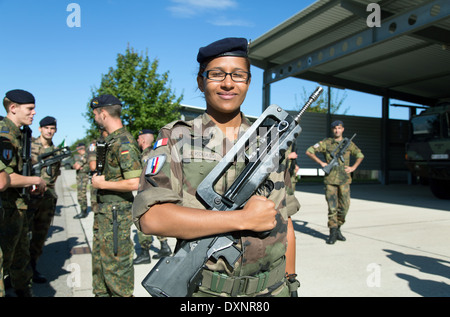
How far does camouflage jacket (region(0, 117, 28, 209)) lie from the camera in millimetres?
2832

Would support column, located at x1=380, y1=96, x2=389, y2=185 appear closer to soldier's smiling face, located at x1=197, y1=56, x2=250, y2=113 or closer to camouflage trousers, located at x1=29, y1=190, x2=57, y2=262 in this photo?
camouflage trousers, located at x1=29, y1=190, x2=57, y2=262

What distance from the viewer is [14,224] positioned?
300 centimetres

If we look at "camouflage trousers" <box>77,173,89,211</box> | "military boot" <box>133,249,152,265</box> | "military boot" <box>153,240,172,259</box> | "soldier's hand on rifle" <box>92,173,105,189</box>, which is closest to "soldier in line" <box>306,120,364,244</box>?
"military boot" <box>153,240,172,259</box>

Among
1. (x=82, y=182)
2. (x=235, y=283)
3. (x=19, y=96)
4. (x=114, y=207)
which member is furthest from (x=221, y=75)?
(x=82, y=182)

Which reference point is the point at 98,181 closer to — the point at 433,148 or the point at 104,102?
the point at 104,102

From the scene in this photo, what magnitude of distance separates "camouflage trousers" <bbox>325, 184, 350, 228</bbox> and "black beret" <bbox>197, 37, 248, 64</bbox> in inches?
189

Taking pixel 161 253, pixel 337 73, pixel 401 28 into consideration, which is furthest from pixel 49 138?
pixel 337 73

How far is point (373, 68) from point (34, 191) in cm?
1448

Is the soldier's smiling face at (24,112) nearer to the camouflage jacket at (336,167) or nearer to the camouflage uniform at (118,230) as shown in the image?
the camouflage uniform at (118,230)

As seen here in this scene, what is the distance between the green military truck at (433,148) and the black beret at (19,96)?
1130 centimetres

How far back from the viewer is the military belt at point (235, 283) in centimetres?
136

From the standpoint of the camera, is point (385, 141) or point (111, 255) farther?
point (385, 141)

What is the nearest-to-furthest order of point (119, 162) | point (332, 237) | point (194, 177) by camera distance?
point (194, 177) < point (119, 162) < point (332, 237)

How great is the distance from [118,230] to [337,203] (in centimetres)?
424
